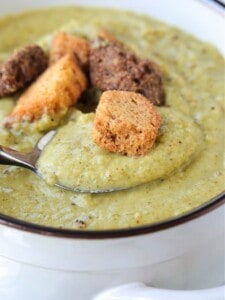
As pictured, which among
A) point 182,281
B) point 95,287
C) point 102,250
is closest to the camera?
point 102,250

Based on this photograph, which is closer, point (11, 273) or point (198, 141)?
point (11, 273)

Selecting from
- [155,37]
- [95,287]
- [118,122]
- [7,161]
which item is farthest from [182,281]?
[155,37]

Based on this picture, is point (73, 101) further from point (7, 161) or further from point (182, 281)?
point (182, 281)

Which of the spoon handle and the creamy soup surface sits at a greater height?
the creamy soup surface

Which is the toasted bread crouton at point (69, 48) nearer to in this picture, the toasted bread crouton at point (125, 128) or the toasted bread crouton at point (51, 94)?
the toasted bread crouton at point (51, 94)

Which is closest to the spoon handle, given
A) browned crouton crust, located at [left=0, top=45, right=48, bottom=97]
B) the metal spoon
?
the metal spoon

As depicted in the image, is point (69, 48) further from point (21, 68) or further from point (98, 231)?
point (98, 231)

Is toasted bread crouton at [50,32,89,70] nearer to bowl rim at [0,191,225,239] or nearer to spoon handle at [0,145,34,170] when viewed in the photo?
spoon handle at [0,145,34,170]
